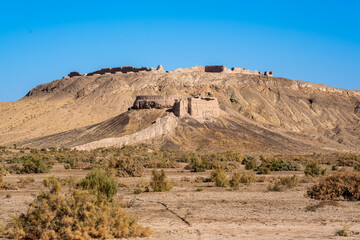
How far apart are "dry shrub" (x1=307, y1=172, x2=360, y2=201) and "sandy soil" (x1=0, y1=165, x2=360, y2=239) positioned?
602 mm

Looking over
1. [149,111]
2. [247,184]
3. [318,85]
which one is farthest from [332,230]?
[318,85]

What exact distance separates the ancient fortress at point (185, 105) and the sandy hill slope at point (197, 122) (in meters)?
1.42

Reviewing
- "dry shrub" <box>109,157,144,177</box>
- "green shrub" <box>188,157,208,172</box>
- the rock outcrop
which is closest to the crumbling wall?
the rock outcrop

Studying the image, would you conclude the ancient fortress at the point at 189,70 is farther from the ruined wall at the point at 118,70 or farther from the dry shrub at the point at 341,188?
the dry shrub at the point at 341,188

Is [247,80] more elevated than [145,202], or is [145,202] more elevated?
[247,80]

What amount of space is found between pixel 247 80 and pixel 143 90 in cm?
2135

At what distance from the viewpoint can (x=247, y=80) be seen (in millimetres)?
99250

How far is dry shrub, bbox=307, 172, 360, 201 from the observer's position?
17391 millimetres

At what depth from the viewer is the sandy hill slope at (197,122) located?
207 ft

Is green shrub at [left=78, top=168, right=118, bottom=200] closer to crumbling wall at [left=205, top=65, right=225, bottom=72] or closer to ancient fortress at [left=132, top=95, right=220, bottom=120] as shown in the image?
ancient fortress at [left=132, top=95, right=220, bottom=120]

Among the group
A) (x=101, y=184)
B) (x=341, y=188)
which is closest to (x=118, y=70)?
(x=341, y=188)

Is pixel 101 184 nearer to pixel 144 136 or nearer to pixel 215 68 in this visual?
pixel 144 136

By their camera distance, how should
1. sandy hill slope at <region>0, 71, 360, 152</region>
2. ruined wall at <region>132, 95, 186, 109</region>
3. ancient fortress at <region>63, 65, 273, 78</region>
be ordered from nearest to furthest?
sandy hill slope at <region>0, 71, 360, 152</region>
ruined wall at <region>132, 95, 186, 109</region>
ancient fortress at <region>63, 65, 273, 78</region>

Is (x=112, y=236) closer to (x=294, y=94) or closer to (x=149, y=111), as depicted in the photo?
(x=149, y=111)
